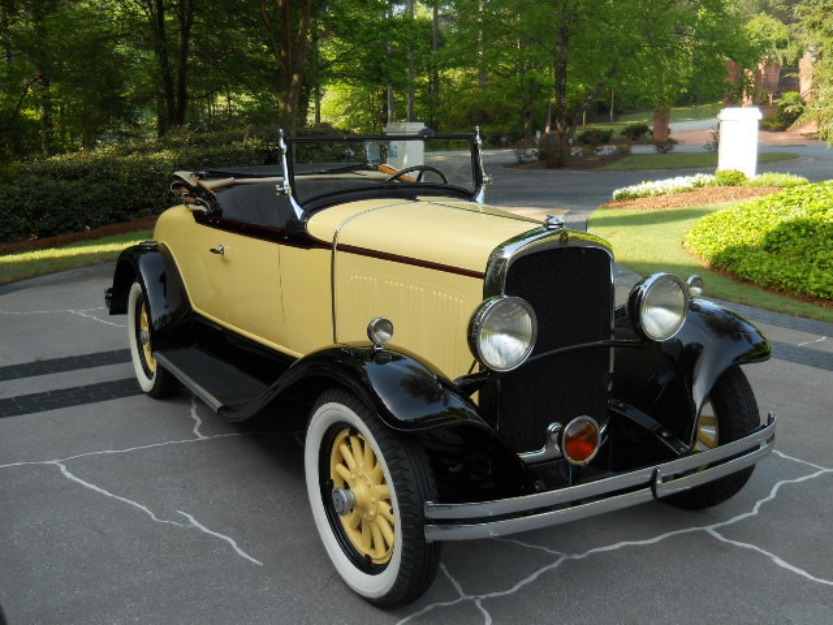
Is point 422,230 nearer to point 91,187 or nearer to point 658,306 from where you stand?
point 658,306

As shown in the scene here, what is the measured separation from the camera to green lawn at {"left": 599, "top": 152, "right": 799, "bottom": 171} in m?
24.5

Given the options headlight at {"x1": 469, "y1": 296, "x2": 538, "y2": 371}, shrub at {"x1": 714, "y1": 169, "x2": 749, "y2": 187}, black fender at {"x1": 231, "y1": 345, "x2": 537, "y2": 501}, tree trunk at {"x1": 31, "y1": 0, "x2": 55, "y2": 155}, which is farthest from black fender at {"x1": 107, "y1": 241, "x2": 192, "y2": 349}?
shrub at {"x1": 714, "y1": 169, "x2": 749, "y2": 187}

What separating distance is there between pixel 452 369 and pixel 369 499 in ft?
2.11

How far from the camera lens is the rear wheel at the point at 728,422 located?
3379 mm

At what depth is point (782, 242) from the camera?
8.30 m

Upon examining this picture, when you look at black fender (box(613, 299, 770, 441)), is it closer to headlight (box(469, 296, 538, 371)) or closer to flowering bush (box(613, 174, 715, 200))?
headlight (box(469, 296, 538, 371))

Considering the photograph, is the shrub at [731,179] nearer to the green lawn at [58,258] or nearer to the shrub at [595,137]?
the green lawn at [58,258]

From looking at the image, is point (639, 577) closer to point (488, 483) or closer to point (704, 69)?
point (488, 483)

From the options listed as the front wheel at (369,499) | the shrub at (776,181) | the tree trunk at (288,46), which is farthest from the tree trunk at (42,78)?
the front wheel at (369,499)

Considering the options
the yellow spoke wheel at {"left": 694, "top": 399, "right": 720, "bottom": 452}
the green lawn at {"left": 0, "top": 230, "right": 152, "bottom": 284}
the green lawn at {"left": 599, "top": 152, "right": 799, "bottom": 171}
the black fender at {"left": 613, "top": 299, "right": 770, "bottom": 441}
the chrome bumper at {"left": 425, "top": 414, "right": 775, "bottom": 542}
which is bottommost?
the green lawn at {"left": 0, "top": 230, "right": 152, "bottom": 284}

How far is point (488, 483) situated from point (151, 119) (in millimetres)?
24069

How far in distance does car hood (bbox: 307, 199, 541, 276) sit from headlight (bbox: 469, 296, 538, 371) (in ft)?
0.86

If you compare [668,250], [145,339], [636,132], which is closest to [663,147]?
[636,132]

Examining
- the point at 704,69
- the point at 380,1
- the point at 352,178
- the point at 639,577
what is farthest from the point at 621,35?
the point at 639,577
